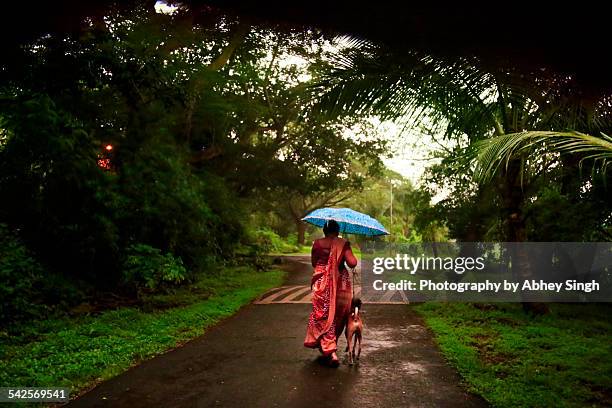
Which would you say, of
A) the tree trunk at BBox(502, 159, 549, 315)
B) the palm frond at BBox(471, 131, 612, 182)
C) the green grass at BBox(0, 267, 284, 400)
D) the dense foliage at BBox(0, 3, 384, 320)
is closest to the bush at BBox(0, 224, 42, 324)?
the dense foliage at BBox(0, 3, 384, 320)

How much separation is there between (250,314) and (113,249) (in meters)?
3.55

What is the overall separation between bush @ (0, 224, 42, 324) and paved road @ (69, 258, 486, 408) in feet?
11.0

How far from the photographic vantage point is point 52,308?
330 inches

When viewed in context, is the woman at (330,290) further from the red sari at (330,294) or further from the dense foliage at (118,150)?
→ the dense foliage at (118,150)

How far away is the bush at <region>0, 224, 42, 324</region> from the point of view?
7229 millimetres

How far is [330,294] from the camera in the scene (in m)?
5.67

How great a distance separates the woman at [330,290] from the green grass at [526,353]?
5.45ft

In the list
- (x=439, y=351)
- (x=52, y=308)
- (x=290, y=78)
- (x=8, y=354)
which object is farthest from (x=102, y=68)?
(x=290, y=78)

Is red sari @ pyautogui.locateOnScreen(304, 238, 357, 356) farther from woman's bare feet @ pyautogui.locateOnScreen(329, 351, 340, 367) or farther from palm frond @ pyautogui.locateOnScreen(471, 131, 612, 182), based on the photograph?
palm frond @ pyautogui.locateOnScreen(471, 131, 612, 182)

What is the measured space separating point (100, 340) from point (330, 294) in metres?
3.67

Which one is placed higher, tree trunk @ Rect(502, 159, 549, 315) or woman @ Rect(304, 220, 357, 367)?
tree trunk @ Rect(502, 159, 549, 315)

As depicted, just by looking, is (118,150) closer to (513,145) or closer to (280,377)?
(280,377)

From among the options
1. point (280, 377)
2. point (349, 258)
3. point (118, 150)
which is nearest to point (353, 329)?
point (349, 258)

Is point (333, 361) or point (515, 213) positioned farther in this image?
point (515, 213)
